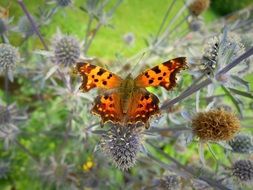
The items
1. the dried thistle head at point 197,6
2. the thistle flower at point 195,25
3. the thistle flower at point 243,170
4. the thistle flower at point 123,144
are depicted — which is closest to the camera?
the thistle flower at point 123,144

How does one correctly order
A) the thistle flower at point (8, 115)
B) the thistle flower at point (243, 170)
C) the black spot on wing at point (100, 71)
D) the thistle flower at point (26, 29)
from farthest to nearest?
the thistle flower at point (26, 29) < the thistle flower at point (8, 115) < the thistle flower at point (243, 170) < the black spot on wing at point (100, 71)

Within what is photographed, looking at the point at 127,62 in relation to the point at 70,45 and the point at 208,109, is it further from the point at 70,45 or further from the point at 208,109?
the point at 208,109

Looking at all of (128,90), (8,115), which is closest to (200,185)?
(128,90)

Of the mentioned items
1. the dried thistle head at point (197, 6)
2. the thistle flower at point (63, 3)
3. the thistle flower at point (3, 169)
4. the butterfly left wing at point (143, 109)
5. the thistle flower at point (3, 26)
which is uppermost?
the dried thistle head at point (197, 6)

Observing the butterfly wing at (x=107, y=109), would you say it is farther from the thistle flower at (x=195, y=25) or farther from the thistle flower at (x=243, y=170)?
the thistle flower at (x=195, y=25)

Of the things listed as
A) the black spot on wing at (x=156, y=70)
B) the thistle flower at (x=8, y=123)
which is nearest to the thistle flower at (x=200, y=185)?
the black spot on wing at (x=156, y=70)

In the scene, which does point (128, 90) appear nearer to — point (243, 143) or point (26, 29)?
point (243, 143)

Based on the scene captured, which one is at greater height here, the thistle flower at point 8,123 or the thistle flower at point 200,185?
the thistle flower at point 8,123

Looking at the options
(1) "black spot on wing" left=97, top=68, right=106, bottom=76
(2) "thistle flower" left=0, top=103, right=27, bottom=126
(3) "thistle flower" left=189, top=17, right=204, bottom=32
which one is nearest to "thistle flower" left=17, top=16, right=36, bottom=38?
(2) "thistle flower" left=0, top=103, right=27, bottom=126

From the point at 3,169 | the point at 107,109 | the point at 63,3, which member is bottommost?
the point at 3,169
